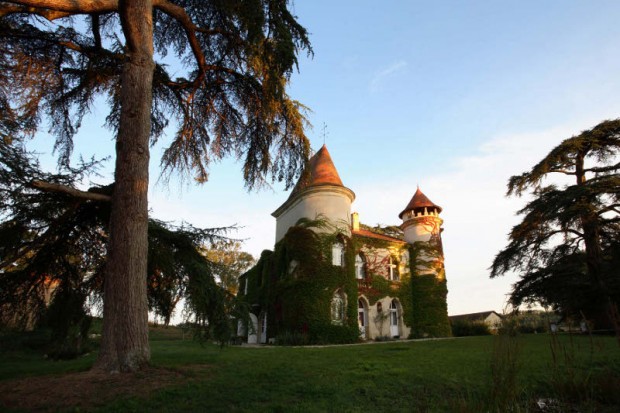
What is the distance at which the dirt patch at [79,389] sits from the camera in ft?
13.9

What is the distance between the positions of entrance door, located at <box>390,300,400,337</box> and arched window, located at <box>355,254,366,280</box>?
2.72m

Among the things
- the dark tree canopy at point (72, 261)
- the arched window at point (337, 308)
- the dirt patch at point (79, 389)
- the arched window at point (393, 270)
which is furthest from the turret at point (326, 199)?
the dirt patch at point (79, 389)

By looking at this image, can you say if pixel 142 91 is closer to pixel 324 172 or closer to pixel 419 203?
pixel 324 172

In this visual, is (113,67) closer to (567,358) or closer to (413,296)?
(567,358)

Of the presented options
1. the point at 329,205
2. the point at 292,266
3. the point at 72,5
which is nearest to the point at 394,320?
the point at 292,266

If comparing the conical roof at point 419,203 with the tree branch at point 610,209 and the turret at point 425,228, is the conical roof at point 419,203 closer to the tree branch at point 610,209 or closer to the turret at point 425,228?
the turret at point 425,228

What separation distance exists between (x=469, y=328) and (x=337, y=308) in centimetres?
1096

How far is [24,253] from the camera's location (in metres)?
6.52

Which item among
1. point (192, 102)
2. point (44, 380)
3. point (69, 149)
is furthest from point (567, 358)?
point (69, 149)

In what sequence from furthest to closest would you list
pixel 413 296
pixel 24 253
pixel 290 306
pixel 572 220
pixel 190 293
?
pixel 413 296, pixel 290 306, pixel 572 220, pixel 190 293, pixel 24 253

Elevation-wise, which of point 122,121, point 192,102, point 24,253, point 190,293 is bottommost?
point 190,293

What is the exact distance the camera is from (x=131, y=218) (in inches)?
241

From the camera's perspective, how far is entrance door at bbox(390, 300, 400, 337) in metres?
23.4

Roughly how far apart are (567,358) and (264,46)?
7477mm
